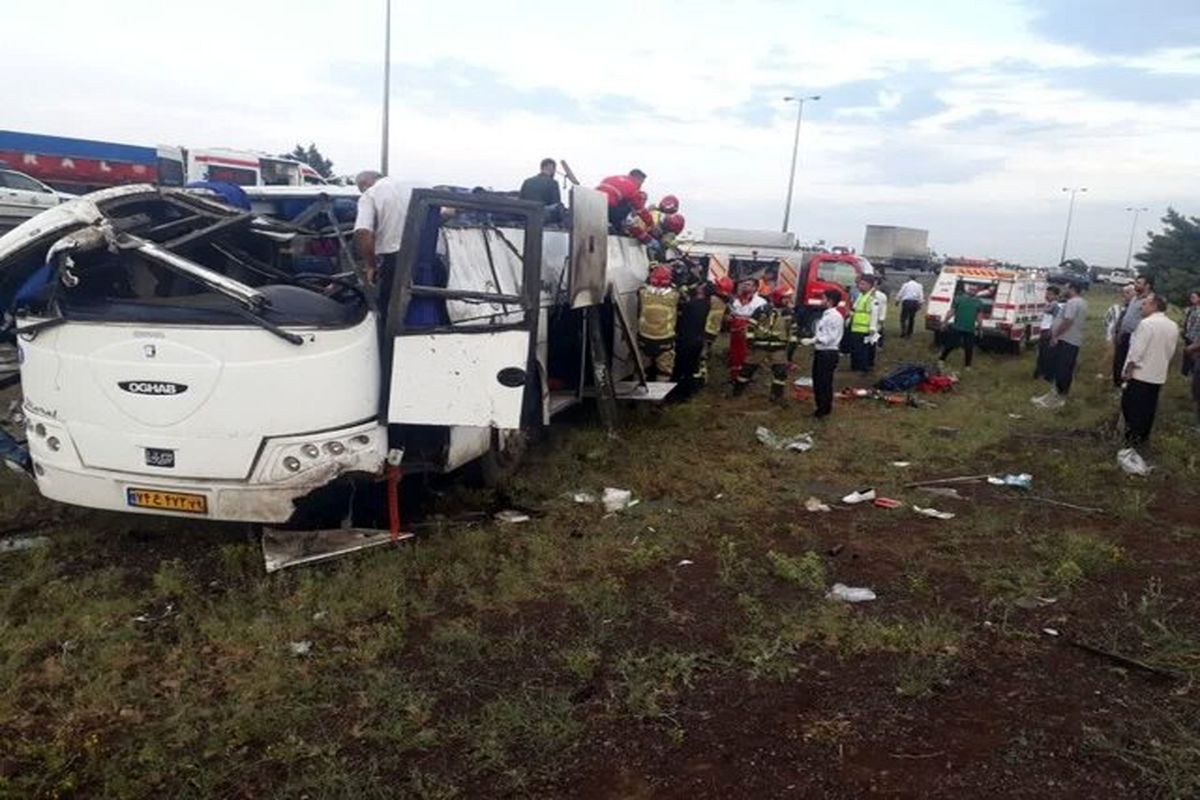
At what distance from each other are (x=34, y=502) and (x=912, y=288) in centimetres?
1549

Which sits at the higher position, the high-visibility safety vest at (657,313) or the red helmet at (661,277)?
the red helmet at (661,277)

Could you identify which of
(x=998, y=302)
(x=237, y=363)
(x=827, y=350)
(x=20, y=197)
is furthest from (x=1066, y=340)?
(x=20, y=197)

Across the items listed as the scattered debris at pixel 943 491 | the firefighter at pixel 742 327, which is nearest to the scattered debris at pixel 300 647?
the scattered debris at pixel 943 491

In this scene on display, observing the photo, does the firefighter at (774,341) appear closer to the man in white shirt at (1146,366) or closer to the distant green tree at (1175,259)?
the man in white shirt at (1146,366)

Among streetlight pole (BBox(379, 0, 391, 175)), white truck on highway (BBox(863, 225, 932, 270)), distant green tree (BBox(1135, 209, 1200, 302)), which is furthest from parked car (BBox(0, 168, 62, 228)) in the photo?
white truck on highway (BBox(863, 225, 932, 270))

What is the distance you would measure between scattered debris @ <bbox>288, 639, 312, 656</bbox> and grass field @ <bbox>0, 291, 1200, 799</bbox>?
0.06 ft

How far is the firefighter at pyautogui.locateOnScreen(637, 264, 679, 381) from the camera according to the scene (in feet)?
30.0

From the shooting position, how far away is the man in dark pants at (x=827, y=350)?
9.52 meters

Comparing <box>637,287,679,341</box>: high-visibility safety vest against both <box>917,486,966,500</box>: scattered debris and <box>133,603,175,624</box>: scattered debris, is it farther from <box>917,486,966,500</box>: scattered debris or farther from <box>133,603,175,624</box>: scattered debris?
<box>133,603,175,624</box>: scattered debris

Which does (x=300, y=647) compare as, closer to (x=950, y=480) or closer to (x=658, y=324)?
(x=950, y=480)

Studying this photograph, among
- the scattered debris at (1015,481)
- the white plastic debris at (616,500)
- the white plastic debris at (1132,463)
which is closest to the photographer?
the white plastic debris at (616,500)

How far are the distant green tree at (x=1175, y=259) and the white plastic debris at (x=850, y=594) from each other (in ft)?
47.6

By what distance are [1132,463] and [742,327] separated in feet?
14.9

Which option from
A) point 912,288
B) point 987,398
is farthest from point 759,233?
point 987,398
